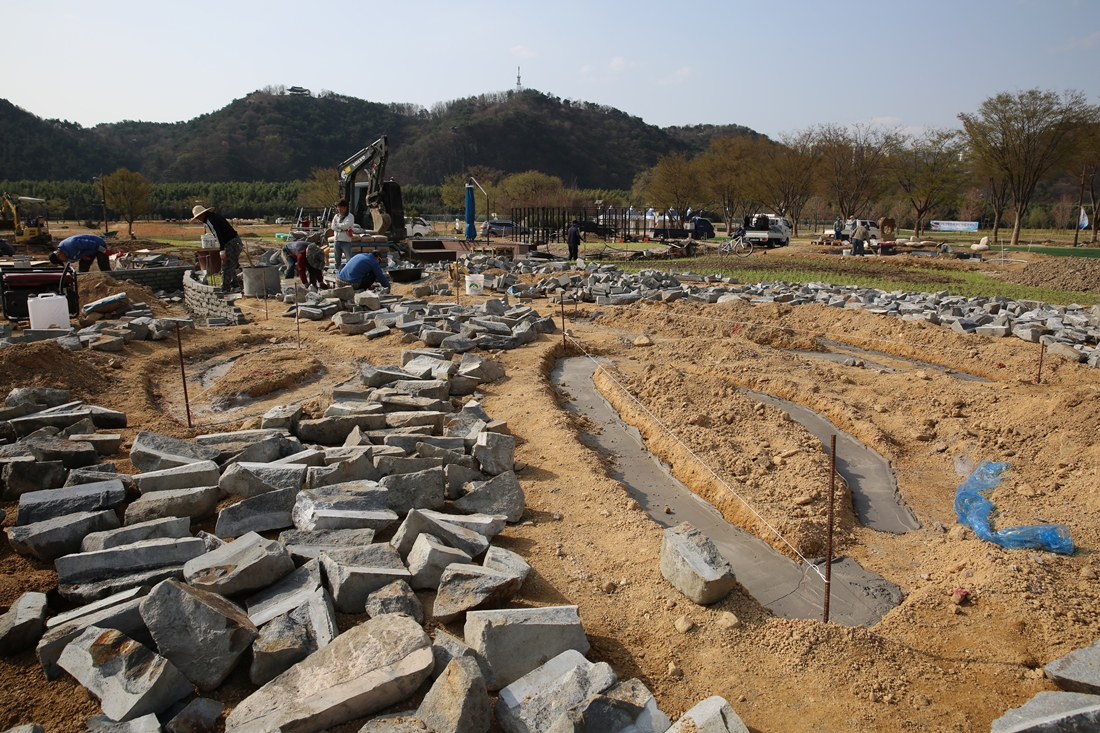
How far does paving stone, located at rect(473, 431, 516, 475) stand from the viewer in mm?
4789

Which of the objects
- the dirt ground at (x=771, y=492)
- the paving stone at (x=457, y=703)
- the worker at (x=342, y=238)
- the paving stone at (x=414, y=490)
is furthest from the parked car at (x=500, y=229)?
the paving stone at (x=457, y=703)

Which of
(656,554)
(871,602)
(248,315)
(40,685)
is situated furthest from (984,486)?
(248,315)

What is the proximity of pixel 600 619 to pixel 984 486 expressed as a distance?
3.51m

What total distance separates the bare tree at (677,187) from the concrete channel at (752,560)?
115 feet

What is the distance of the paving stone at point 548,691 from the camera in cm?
234

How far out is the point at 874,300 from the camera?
498 inches

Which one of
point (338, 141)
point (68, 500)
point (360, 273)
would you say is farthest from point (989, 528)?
point (338, 141)

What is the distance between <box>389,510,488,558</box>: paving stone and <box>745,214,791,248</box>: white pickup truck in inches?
1101

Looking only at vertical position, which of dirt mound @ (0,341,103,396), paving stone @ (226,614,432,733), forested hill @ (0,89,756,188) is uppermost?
forested hill @ (0,89,756,188)

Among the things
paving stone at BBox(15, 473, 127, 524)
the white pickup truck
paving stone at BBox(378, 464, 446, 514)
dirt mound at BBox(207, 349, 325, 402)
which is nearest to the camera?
paving stone at BBox(15, 473, 127, 524)

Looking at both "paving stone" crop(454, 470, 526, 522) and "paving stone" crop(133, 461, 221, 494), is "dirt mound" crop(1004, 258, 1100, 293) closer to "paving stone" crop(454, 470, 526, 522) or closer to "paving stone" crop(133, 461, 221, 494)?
"paving stone" crop(454, 470, 526, 522)

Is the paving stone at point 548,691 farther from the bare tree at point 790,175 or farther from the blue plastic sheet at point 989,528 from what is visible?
the bare tree at point 790,175

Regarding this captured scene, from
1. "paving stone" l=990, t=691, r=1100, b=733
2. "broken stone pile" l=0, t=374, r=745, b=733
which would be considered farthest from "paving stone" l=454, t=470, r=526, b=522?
"paving stone" l=990, t=691, r=1100, b=733

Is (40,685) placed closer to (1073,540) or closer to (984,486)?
(1073,540)
